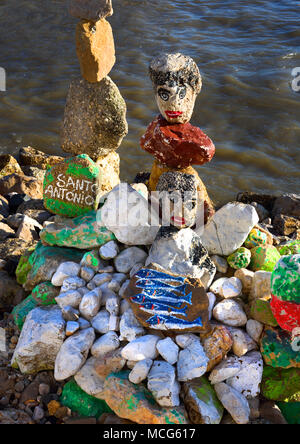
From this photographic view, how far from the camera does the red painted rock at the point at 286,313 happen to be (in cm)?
237

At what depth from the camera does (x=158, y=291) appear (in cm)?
255

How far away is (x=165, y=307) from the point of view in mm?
2506

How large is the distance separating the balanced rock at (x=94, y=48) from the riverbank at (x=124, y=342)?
1.08 m

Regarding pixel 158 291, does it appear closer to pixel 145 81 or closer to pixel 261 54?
pixel 145 81

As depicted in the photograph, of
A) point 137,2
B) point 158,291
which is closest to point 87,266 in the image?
point 158,291

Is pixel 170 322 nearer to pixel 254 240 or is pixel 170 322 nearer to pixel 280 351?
pixel 280 351

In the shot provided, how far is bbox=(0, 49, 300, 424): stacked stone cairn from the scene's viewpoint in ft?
7.67

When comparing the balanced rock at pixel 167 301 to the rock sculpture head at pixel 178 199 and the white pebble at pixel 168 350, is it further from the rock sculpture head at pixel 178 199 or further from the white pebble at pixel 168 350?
the rock sculpture head at pixel 178 199

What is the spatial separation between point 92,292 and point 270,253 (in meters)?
1.05

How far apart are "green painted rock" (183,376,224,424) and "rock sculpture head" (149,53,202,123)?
1.49m

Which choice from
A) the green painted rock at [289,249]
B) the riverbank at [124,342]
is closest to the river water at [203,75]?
the green painted rock at [289,249]

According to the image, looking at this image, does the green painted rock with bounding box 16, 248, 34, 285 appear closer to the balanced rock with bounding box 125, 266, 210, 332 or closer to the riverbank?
the riverbank

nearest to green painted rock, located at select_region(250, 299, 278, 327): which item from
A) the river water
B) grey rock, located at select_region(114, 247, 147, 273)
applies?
grey rock, located at select_region(114, 247, 147, 273)

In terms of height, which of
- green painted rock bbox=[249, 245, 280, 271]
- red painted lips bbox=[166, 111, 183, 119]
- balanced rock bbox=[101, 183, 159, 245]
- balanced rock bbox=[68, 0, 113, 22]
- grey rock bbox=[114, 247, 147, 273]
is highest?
balanced rock bbox=[68, 0, 113, 22]
